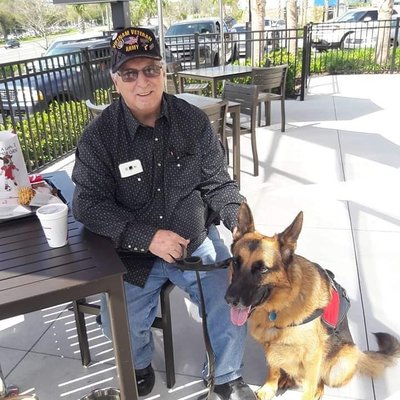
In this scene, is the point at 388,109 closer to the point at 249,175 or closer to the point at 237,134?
the point at 249,175

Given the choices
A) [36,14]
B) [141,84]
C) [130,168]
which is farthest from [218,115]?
[36,14]

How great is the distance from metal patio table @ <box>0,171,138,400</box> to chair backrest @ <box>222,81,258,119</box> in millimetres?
3299

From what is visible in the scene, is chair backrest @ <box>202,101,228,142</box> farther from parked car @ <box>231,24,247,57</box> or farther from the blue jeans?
parked car @ <box>231,24,247,57</box>

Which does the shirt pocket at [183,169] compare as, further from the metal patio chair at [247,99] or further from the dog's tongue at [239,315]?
the metal patio chair at [247,99]

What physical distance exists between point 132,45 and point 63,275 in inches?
39.6

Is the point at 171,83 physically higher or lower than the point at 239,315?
higher

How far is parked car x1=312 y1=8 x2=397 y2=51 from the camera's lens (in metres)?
12.6

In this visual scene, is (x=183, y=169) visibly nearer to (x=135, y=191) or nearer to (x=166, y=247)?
(x=135, y=191)

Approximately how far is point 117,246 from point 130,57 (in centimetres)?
78

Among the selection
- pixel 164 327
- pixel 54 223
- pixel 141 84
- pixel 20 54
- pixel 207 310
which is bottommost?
pixel 20 54

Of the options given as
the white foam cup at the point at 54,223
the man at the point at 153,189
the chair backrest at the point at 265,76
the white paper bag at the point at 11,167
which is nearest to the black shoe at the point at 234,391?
the man at the point at 153,189

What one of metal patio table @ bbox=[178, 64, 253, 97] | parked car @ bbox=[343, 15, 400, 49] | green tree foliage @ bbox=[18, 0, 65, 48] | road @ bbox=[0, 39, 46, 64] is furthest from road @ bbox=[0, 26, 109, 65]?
metal patio table @ bbox=[178, 64, 253, 97]

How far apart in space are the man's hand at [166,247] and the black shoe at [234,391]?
26.0 inches

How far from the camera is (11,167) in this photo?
1.67 metres
